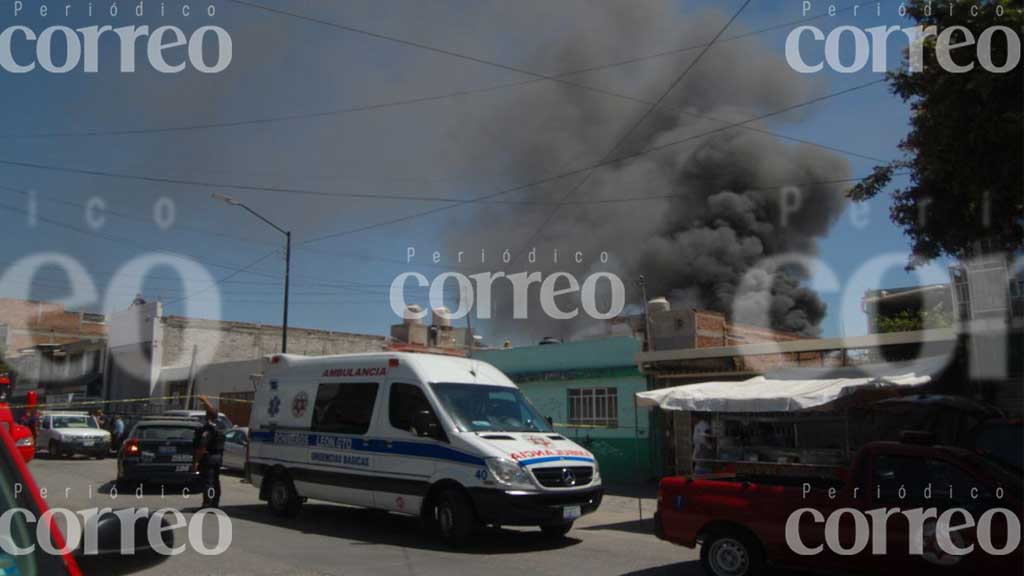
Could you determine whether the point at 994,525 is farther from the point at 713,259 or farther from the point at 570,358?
the point at 713,259

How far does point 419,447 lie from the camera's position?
999cm

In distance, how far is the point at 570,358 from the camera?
20125 millimetres

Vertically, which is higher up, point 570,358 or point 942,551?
point 570,358

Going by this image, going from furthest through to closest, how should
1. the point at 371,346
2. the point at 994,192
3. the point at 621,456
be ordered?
the point at 371,346, the point at 621,456, the point at 994,192

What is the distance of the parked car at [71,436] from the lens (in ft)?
81.0

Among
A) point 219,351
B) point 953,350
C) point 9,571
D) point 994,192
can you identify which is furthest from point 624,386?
point 219,351

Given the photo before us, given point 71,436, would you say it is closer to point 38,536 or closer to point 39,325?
point 38,536

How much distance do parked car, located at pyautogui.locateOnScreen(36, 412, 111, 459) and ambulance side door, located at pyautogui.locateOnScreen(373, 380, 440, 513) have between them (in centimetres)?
1841

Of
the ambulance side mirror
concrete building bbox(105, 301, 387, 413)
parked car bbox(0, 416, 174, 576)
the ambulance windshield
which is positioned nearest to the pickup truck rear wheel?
the ambulance windshield

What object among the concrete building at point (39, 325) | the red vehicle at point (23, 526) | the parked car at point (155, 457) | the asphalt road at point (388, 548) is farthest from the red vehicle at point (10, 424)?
the concrete building at point (39, 325)

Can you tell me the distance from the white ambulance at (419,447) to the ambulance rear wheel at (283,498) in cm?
1

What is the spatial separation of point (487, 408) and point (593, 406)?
9485mm

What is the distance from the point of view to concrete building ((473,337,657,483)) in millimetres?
18391

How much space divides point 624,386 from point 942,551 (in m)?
12.5
